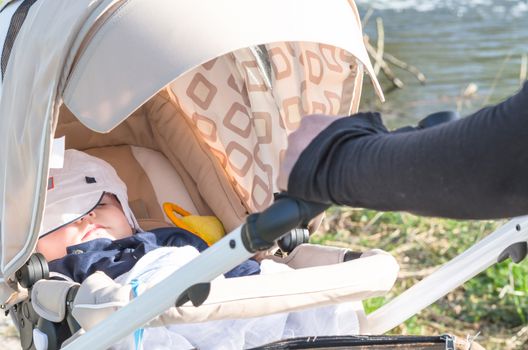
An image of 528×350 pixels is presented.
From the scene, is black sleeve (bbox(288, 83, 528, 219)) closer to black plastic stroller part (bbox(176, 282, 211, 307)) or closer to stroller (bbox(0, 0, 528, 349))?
stroller (bbox(0, 0, 528, 349))

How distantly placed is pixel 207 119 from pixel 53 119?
2.98 ft

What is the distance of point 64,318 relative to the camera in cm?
228

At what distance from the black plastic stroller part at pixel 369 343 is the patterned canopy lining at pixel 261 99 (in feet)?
2.54

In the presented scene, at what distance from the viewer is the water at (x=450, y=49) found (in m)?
7.49

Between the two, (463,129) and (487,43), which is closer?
(463,129)

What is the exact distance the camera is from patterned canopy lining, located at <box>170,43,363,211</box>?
2.72 meters

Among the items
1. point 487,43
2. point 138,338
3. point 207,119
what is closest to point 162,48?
point 138,338

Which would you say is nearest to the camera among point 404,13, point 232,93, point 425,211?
point 425,211

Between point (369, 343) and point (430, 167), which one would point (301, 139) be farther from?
point (369, 343)

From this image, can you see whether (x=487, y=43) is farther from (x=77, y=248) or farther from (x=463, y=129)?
(x=463, y=129)

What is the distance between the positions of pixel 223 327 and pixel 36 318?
496 mm

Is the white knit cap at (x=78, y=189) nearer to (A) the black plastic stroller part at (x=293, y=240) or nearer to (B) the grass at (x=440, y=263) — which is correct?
(A) the black plastic stroller part at (x=293, y=240)

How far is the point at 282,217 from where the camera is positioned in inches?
63.8

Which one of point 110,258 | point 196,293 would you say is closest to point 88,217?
point 110,258
